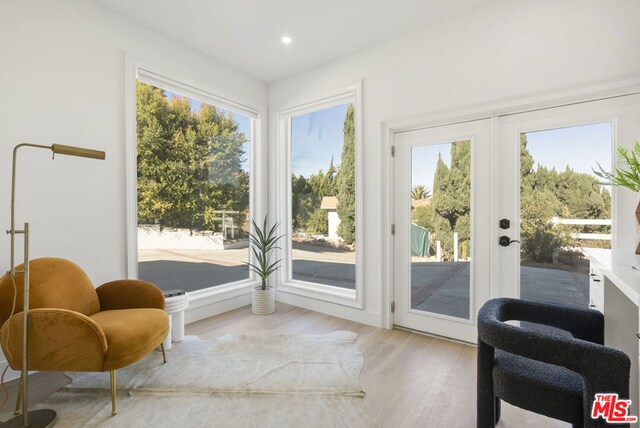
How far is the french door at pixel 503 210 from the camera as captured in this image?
7.62ft

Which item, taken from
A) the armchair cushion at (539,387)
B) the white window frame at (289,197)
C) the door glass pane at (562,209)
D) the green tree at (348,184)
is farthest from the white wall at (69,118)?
the door glass pane at (562,209)

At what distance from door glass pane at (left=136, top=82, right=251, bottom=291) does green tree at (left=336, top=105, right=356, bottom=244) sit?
1.24 meters

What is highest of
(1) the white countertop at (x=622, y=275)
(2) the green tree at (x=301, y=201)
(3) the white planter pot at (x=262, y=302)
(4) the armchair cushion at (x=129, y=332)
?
(2) the green tree at (x=301, y=201)

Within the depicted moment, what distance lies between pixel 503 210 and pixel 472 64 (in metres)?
1.25

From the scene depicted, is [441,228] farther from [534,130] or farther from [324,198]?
[324,198]

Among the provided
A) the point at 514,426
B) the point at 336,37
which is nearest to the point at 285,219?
the point at 336,37

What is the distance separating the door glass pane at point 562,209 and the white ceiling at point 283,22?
137 centimetres

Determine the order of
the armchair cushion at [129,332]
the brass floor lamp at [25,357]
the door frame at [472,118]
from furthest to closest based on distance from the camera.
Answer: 1. the door frame at [472,118]
2. the armchair cushion at [129,332]
3. the brass floor lamp at [25,357]

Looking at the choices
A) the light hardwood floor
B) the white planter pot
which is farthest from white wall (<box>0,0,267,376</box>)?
the white planter pot

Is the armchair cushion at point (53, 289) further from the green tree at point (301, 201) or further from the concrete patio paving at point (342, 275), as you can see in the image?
the green tree at point (301, 201)

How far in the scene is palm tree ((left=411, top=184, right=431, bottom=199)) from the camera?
3102 millimetres

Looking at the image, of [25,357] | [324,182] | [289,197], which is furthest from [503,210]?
[25,357]

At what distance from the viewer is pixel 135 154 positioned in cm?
294

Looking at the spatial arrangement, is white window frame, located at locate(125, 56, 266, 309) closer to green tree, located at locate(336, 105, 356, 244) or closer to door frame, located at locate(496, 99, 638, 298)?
green tree, located at locate(336, 105, 356, 244)
